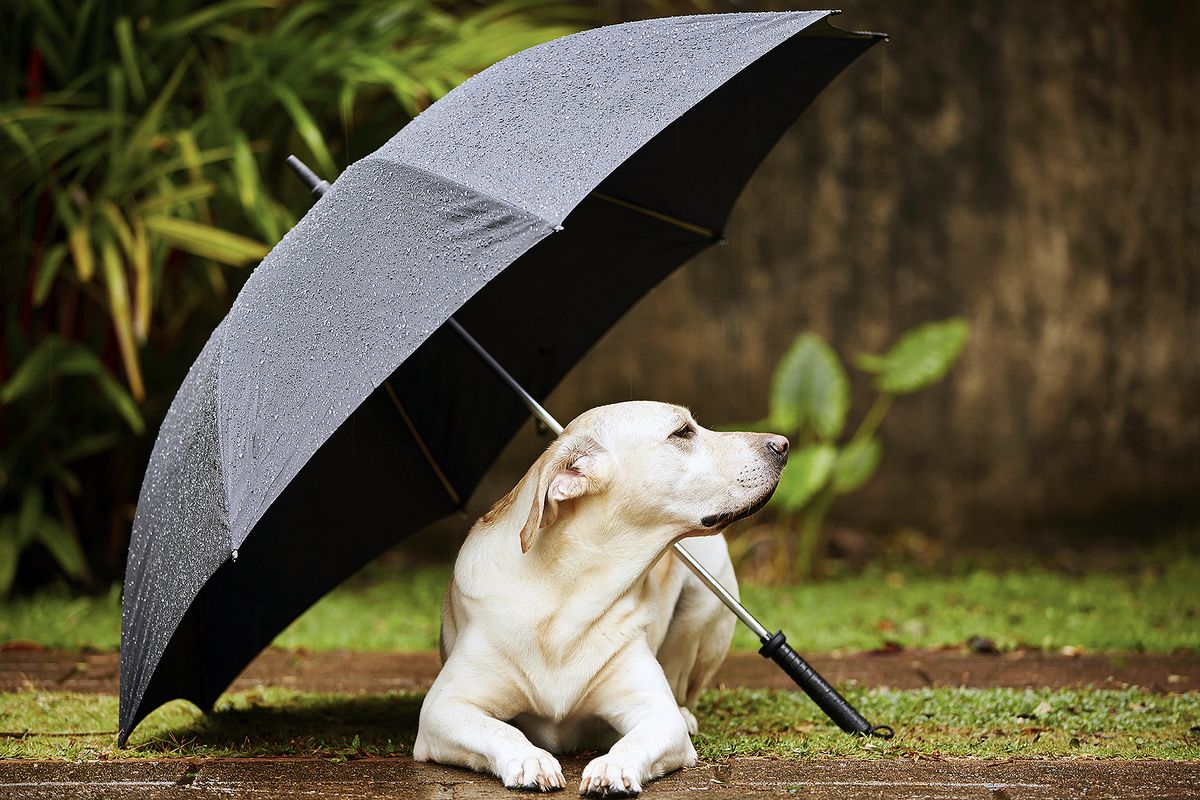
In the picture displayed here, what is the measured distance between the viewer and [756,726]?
3414 millimetres

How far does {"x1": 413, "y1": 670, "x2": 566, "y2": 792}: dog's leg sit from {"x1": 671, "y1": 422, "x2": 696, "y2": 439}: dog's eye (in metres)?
Answer: 0.78

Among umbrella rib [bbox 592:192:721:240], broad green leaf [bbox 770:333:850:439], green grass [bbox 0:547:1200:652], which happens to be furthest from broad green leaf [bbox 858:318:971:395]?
umbrella rib [bbox 592:192:721:240]

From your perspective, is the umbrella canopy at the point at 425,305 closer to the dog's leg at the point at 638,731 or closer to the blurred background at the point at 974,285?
the dog's leg at the point at 638,731

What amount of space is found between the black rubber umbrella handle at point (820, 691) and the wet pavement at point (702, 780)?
0.81ft

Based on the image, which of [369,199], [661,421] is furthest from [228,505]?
[661,421]

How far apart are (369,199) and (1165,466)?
5.29m

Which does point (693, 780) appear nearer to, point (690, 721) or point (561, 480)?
point (690, 721)

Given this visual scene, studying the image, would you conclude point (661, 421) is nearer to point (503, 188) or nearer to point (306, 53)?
point (503, 188)

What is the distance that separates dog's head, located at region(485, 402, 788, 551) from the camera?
2.94 m

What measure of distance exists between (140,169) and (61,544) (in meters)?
1.67

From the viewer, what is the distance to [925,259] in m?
6.76

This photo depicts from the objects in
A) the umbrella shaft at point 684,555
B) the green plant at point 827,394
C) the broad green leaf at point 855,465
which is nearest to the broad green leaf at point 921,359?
the green plant at point 827,394

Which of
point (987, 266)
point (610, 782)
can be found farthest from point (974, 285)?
point (610, 782)

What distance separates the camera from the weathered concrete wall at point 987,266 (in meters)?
6.68
